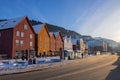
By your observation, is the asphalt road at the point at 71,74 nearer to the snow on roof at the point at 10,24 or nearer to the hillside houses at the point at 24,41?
the hillside houses at the point at 24,41

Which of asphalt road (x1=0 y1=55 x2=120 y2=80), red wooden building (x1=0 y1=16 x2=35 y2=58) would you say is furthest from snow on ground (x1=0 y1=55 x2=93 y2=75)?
red wooden building (x1=0 y1=16 x2=35 y2=58)

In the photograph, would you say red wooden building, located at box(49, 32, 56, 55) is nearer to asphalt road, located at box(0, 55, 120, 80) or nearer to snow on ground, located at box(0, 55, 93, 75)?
snow on ground, located at box(0, 55, 93, 75)

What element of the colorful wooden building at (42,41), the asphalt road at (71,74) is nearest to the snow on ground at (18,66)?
the asphalt road at (71,74)

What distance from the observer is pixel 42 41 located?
68438 millimetres

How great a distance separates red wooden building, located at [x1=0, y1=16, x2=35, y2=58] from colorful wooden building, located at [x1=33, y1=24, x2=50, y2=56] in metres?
Result: 4.38

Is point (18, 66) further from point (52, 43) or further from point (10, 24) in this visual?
point (52, 43)

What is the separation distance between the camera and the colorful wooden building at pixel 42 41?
2576 inches

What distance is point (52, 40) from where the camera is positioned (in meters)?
77.8

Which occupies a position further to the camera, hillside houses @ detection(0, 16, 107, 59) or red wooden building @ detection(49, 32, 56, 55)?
red wooden building @ detection(49, 32, 56, 55)

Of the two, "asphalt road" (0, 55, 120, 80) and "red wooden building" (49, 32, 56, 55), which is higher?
"red wooden building" (49, 32, 56, 55)

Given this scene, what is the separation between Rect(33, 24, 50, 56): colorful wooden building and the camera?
6544cm

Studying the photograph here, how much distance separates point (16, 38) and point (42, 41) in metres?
15.3

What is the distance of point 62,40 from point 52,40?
35.1 feet

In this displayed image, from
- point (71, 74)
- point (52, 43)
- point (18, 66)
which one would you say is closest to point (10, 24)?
point (52, 43)
